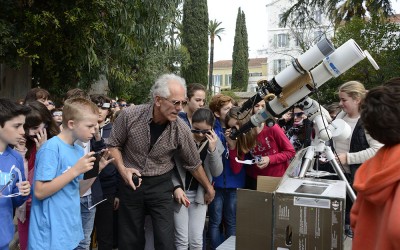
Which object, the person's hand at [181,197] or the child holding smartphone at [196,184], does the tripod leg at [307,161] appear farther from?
the person's hand at [181,197]

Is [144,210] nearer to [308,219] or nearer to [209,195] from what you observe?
[209,195]

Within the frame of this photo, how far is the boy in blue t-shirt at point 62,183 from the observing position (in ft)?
8.34

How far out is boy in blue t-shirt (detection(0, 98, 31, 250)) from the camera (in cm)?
244

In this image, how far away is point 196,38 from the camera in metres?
31.7

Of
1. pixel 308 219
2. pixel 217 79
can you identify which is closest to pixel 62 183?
pixel 308 219

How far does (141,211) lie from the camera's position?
3229 mm

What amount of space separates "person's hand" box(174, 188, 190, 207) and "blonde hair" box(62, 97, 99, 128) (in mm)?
1006

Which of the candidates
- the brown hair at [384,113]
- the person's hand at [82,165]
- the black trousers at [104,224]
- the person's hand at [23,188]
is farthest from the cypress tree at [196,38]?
the brown hair at [384,113]

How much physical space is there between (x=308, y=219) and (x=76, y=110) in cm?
167

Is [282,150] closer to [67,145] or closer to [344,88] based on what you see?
[344,88]

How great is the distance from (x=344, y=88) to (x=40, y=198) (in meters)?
2.86

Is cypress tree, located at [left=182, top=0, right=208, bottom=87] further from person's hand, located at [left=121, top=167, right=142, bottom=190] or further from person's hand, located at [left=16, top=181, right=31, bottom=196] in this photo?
person's hand, located at [left=16, top=181, right=31, bottom=196]

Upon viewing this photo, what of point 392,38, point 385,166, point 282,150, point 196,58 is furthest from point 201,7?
point 385,166

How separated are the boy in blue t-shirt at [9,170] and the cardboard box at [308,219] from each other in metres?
1.56
